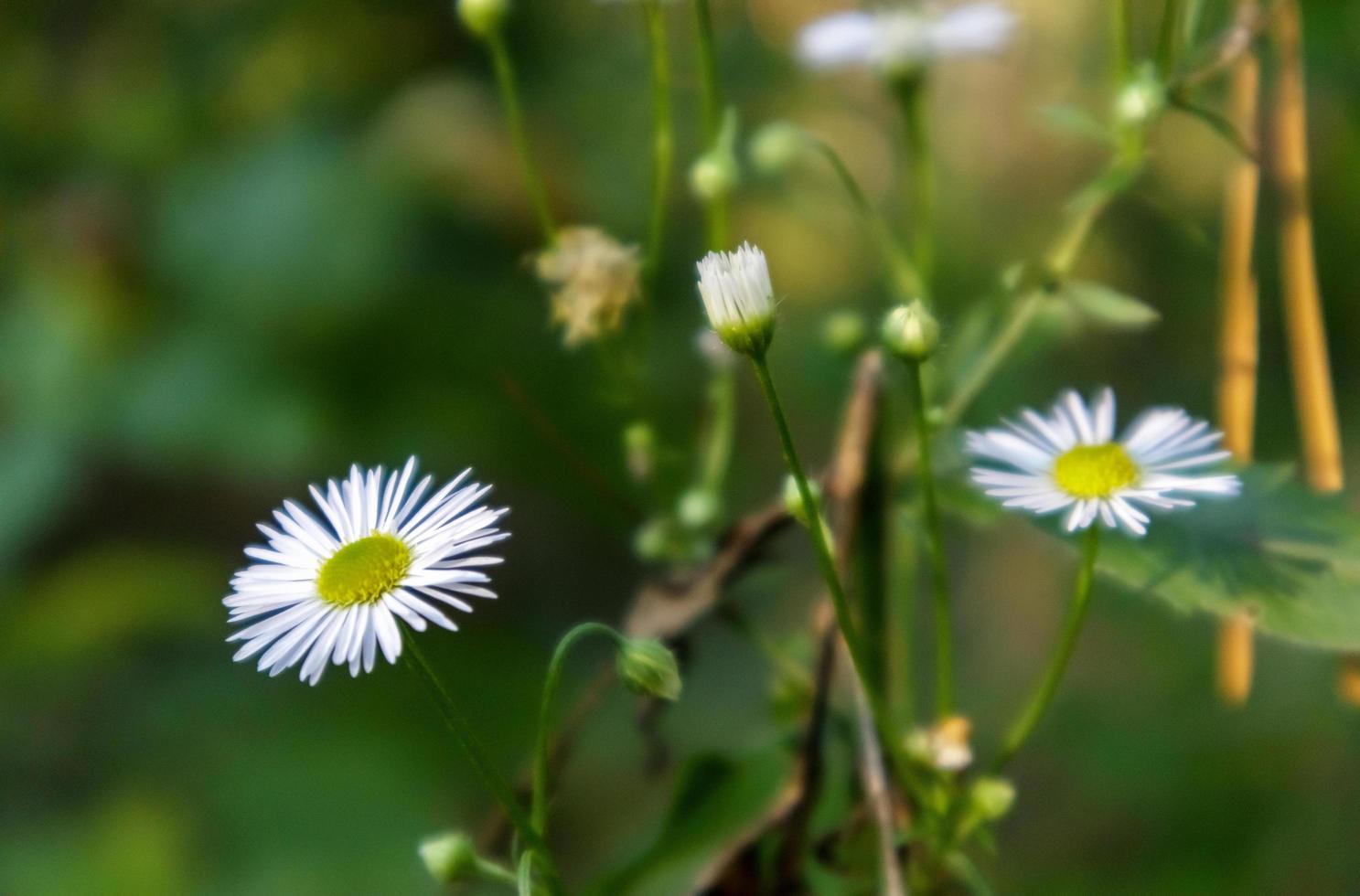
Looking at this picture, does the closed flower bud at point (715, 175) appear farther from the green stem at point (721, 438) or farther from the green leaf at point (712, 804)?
the green leaf at point (712, 804)

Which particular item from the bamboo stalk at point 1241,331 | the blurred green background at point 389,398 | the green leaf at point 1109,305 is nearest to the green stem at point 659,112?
the green leaf at point 1109,305

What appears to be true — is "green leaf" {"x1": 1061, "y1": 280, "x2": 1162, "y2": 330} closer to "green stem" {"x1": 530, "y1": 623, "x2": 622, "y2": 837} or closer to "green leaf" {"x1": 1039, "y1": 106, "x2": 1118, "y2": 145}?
"green leaf" {"x1": 1039, "y1": 106, "x2": 1118, "y2": 145}

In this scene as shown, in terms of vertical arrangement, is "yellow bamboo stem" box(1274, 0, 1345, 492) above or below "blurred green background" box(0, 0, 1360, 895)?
below

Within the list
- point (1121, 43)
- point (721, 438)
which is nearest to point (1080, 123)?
point (1121, 43)

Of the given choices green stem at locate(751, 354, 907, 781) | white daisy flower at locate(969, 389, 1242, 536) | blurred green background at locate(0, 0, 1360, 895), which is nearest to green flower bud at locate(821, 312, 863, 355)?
white daisy flower at locate(969, 389, 1242, 536)

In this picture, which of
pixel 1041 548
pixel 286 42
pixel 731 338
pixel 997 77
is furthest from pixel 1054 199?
pixel 731 338

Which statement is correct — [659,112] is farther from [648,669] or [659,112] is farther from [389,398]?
[389,398]

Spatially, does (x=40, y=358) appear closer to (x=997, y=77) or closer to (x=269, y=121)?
(x=269, y=121)
